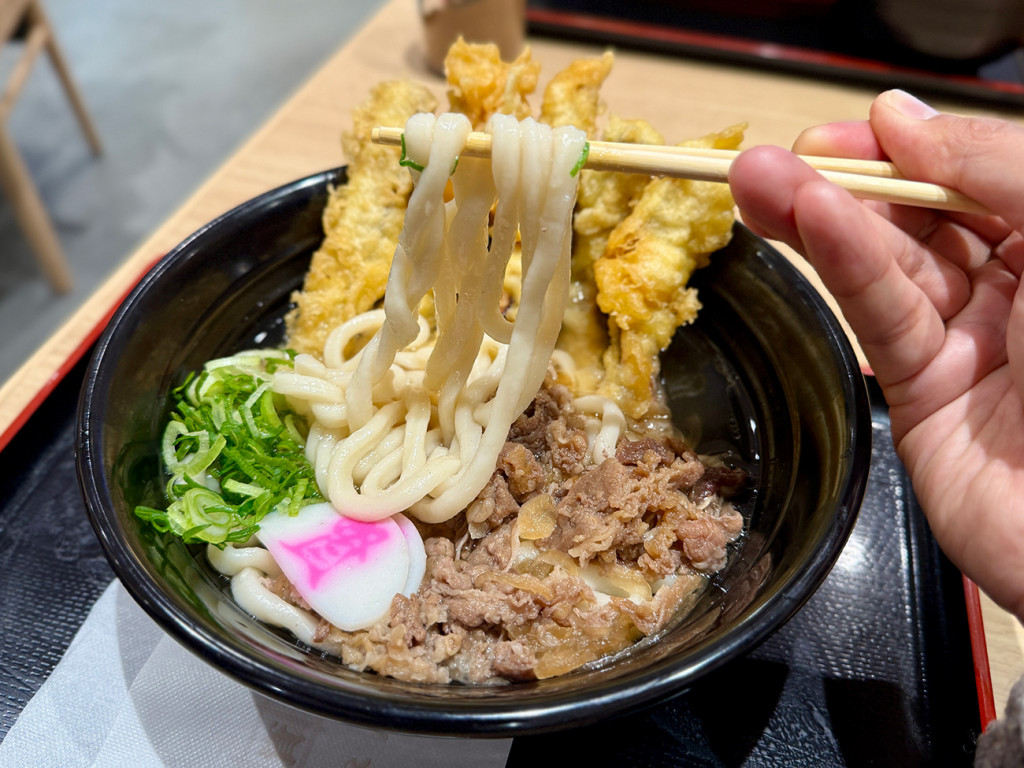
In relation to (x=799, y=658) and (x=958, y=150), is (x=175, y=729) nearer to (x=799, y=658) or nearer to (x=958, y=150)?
(x=799, y=658)

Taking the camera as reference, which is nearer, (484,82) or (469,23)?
(484,82)

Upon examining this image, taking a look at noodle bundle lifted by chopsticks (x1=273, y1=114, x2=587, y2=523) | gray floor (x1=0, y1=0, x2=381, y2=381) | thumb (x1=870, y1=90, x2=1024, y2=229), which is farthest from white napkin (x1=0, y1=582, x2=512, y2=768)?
gray floor (x1=0, y1=0, x2=381, y2=381)

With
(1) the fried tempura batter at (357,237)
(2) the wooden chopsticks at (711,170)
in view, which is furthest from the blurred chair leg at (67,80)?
(2) the wooden chopsticks at (711,170)

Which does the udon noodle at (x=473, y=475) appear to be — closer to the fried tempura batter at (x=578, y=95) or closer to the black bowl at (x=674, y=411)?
the black bowl at (x=674, y=411)

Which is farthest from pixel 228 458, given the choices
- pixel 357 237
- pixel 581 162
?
pixel 581 162

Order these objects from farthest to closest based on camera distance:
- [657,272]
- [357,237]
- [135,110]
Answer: [135,110]
[357,237]
[657,272]

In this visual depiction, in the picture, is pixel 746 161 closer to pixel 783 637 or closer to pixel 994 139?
pixel 994 139

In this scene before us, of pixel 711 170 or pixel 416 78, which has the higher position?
pixel 711 170
